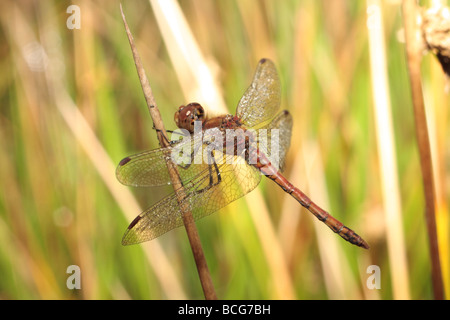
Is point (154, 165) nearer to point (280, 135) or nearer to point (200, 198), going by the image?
point (200, 198)

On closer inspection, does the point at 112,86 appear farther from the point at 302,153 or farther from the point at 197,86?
the point at 302,153

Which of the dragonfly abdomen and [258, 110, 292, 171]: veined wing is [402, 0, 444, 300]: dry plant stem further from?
[258, 110, 292, 171]: veined wing

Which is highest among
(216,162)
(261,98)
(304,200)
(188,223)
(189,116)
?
(261,98)

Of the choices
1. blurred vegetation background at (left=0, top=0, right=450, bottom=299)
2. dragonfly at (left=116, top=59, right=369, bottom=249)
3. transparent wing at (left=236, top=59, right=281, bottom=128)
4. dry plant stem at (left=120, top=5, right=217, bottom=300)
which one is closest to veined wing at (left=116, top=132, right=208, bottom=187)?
dragonfly at (left=116, top=59, right=369, bottom=249)

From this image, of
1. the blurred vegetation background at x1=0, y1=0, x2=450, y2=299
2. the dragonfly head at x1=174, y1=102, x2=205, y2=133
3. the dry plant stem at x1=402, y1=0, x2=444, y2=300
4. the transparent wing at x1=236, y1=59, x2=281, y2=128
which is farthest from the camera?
the blurred vegetation background at x1=0, y1=0, x2=450, y2=299

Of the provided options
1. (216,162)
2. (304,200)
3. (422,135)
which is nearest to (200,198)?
(216,162)

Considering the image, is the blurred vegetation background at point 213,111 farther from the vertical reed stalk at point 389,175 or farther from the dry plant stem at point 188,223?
the dry plant stem at point 188,223

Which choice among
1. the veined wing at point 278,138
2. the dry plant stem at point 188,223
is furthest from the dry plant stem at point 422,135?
the dry plant stem at point 188,223
